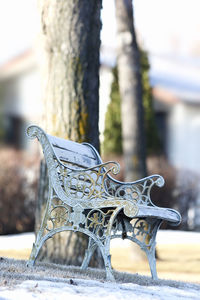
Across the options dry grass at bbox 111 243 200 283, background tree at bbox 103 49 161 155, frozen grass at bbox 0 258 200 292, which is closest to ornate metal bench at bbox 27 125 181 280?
frozen grass at bbox 0 258 200 292

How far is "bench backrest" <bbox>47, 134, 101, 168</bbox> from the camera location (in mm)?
5148

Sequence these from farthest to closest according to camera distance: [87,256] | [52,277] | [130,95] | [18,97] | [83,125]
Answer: [18,97] < [130,95] < [83,125] < [87,256] < [52,277]

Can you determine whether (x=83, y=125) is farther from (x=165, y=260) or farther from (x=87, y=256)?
(x=165, y=260)

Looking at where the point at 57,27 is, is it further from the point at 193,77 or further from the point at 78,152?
the point at 193,77

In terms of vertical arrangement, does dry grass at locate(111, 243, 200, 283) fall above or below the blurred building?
below

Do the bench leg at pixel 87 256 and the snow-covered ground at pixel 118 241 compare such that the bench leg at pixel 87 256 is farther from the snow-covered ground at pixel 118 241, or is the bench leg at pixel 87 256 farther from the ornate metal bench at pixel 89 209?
the snow-covered ground at pixel 118 241

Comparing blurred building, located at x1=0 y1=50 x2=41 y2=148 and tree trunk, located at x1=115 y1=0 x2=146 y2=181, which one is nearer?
tree trunk, located at x1=115 y1=0 x2=146 y2=181

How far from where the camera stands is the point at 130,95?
967 cm

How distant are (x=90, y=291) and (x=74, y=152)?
1.88m

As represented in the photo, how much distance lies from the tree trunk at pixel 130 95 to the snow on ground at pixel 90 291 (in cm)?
536

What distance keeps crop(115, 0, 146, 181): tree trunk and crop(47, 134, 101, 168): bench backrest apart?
3866 mm

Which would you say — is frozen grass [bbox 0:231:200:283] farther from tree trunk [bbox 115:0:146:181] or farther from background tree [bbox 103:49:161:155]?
background tree [bbox 103:49:161:155]

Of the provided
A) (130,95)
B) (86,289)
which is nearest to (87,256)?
(86,289)


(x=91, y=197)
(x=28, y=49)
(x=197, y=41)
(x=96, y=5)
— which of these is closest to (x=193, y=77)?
(x=28, y=49)
